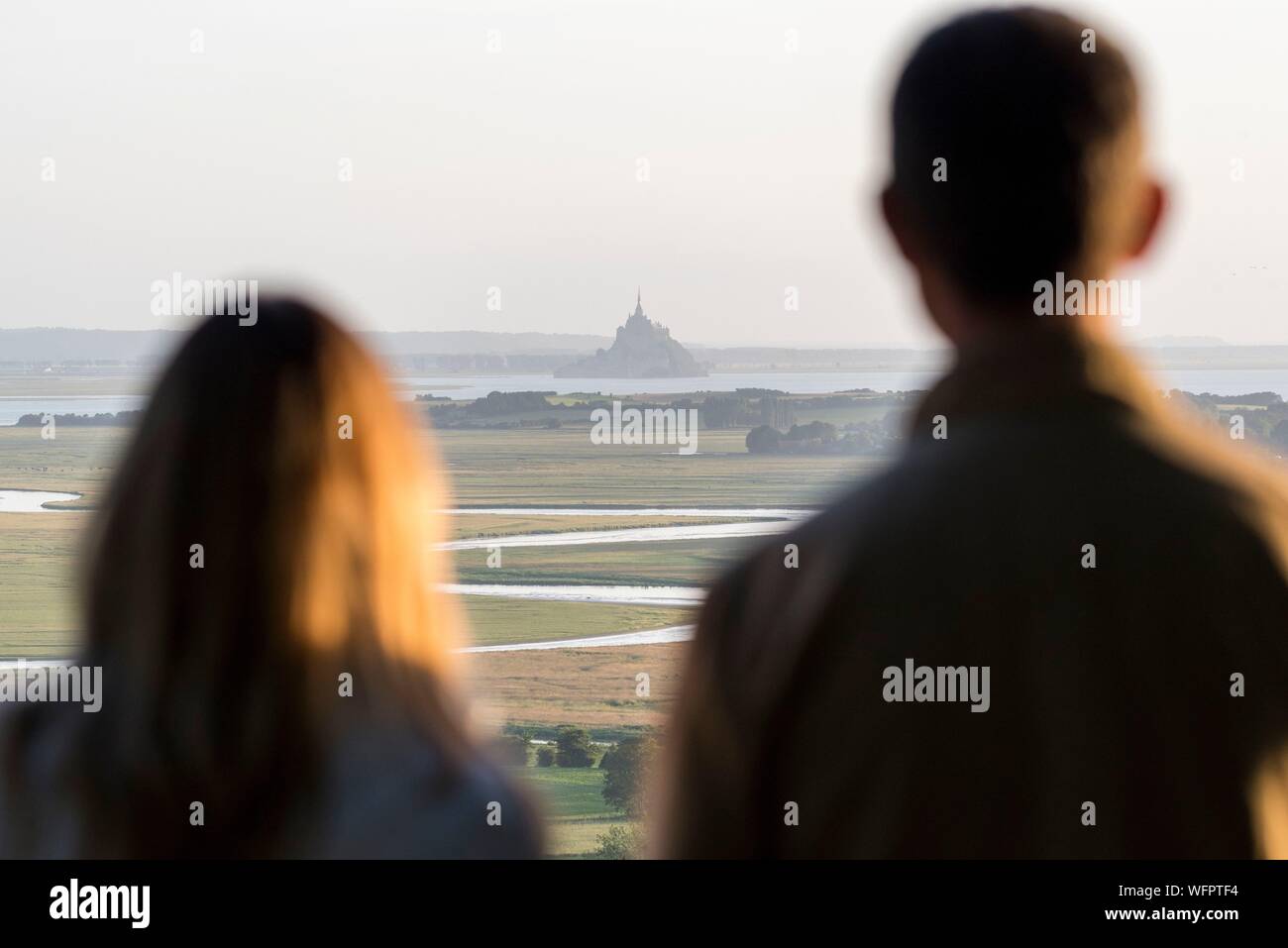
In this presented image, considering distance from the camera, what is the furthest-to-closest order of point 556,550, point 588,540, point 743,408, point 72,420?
point 588,540, point 556,550, point 72,420, point 743,408

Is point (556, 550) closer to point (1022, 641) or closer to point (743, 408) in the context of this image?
point (743, 408)

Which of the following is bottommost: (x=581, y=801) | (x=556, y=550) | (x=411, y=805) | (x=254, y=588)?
(x=581, y=801)

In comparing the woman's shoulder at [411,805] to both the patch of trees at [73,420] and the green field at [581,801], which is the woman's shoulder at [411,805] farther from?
the patch of trees at [73,420]

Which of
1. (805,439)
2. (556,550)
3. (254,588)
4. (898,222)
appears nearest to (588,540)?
(556,550)

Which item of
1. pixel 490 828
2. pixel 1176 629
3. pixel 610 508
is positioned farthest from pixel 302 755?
pixel 610 508

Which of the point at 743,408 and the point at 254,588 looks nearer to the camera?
the point at 254,588

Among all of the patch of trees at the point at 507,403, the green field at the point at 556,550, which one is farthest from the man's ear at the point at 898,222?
the patch of trees at the point at 507,403
